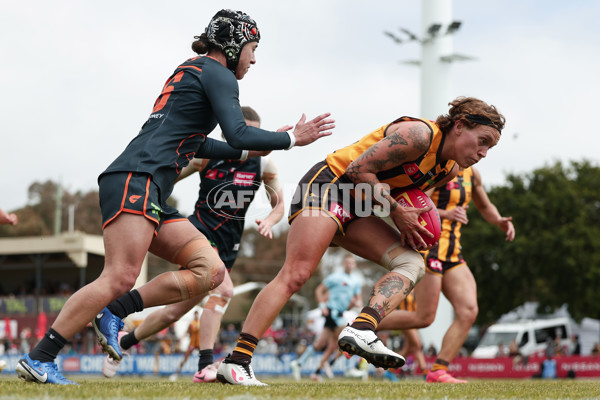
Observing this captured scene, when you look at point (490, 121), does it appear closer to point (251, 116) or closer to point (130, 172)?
point (130, 172)

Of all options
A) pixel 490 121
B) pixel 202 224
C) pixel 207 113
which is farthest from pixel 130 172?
pixel 202 224

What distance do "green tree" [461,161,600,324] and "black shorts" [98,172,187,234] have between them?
4775cm

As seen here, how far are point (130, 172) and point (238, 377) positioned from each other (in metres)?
1.62

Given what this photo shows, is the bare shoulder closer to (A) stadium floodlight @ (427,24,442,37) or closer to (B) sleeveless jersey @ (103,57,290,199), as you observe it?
(B) sleeveless jersey @ (103,57,290,199)

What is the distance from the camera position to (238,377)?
5.39m

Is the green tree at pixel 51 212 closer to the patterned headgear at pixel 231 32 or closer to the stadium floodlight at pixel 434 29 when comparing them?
the stadium floodlight at pixel 434 29

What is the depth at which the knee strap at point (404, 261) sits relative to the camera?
18.2 ft

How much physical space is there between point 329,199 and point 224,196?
2.76 metres

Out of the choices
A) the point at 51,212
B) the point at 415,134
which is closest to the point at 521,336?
the point at 415,134

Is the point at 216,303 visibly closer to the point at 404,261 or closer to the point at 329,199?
the point at 329,199

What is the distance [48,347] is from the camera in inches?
196

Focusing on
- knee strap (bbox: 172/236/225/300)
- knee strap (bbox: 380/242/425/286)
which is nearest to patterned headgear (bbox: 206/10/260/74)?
knee strap (bbox: 172/236/225/300)

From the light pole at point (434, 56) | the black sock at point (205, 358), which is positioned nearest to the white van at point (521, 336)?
the light pole at point (434, 56)

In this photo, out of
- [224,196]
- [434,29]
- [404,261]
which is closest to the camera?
[404,261]
